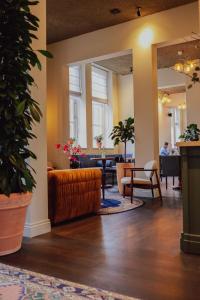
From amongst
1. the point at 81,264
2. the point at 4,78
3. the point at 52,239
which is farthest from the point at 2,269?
the point at 4,78

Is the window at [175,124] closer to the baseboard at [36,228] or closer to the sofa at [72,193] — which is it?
the sofa at [72,193]

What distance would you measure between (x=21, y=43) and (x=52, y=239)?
80.6 inches

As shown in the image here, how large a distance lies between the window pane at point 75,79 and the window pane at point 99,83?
2.55 feet

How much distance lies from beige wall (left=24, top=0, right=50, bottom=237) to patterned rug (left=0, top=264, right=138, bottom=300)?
1188mm

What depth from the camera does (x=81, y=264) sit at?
8.39 feet

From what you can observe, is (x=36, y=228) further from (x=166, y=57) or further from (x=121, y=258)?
(x=166, y=57)

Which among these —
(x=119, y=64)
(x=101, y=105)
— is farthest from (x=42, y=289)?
(x=101, y=105)

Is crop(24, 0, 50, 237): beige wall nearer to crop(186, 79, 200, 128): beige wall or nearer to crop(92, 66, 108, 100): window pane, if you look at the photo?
crop(186, 79, 200, 128): beige wall

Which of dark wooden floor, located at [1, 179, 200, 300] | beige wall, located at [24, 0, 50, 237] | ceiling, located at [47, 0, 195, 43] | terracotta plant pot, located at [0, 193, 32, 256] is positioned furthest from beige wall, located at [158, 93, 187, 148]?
terracotta plant pot, located at [0, 193, 32, 256]

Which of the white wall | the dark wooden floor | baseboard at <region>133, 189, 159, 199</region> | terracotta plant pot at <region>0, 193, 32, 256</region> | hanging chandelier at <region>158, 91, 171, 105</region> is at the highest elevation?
the white wall

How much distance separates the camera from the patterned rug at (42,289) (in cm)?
195

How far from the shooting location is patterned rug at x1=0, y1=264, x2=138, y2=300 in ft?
6.40

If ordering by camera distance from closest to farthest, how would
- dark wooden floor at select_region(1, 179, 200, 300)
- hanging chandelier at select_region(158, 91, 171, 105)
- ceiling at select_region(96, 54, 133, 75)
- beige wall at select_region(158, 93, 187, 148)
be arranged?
dark wooden floor at select_region(1, 179, 200, 300) → ceiling at select_region(96, 54, 133, 75) → hanging chandelier at select_region(158, 91, 171, 105) → beige wall at select_region(158, 93, 187, 148)

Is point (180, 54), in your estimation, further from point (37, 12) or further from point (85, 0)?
point (37, 12)
